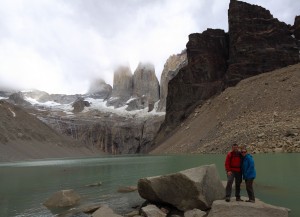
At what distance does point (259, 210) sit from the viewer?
13.1 metres

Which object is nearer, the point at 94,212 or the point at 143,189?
the point at 94,212

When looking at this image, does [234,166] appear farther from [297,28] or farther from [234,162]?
[297,28]

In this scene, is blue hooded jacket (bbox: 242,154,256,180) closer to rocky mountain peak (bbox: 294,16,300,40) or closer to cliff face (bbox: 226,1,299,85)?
cliff face (bbox: 226,1,299,85)

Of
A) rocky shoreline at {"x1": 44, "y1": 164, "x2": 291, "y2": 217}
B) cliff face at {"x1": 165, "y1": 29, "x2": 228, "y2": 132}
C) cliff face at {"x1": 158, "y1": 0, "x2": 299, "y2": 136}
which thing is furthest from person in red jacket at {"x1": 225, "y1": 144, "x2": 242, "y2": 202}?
cliff face at {"x1": 165, "y1": 29, "x2": 228, "y2": 132}

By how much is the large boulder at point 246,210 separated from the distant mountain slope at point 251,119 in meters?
37.2

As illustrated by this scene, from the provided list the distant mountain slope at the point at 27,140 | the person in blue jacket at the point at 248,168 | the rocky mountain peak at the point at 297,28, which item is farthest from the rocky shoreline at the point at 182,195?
the rocky mountain peak at the point at 297,28

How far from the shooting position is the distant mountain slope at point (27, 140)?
118 m

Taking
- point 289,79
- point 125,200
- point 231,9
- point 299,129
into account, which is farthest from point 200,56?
point 125,200

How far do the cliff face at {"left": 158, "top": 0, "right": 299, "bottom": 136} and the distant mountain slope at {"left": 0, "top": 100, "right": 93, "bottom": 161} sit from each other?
4520 centimetres

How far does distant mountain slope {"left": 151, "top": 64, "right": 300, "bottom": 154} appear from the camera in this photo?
56188mm

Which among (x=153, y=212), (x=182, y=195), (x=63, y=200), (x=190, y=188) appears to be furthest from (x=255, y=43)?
(x=153, y=212)

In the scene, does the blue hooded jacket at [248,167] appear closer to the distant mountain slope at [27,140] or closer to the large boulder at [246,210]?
the large boulder at [246,210]

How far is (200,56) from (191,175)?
10833 centimetres

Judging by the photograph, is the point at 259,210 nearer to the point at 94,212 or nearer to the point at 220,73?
the point at 94,212
